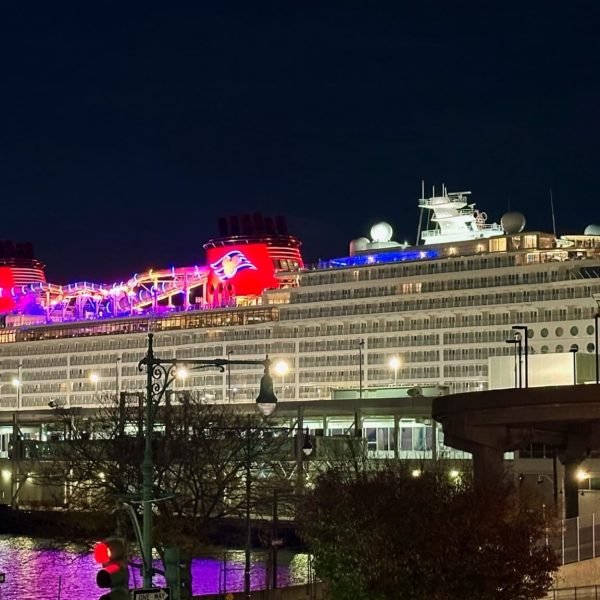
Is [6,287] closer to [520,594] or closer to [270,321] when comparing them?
[270,321]

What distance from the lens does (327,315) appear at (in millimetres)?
123125

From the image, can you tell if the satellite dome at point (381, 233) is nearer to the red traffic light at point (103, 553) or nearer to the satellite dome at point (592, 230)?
the satellite dome at point (592, 230)

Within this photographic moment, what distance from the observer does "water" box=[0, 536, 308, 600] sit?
56.6 meters

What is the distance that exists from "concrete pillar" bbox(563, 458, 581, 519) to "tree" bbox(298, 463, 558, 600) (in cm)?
1711

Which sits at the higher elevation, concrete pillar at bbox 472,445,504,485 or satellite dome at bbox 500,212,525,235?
satellite dome at bbox 500,212,525,235

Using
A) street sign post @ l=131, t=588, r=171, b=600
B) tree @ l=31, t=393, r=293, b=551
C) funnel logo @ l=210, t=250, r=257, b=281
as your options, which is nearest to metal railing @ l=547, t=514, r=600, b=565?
tree @ l=31, t=393, r=293, b=551

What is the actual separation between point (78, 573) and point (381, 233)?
6395 centimetres

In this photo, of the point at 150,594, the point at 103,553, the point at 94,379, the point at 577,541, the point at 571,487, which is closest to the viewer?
the point at 103,553

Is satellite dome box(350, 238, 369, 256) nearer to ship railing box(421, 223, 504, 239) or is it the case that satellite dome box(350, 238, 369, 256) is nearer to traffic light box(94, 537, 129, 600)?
ship railing box(421, 223, 504, 239)

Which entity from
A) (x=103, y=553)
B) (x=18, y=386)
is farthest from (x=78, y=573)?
(x=18, y=386)

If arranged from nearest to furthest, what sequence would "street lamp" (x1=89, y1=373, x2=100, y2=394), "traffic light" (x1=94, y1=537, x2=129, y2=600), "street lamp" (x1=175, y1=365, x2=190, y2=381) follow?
"traffic light" (x1=94, y1=537, x2=129, y2=600)
"street lamp" (x1=175, y1=365, x2=190, y2=381)
"street lamp" (x1=89, y1=373, x2=100, y2=394)

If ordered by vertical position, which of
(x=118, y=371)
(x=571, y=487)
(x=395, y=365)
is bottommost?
(x=571, y=487)

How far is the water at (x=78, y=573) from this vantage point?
56.6 meters

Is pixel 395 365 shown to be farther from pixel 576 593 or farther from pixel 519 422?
pixel 576 593
